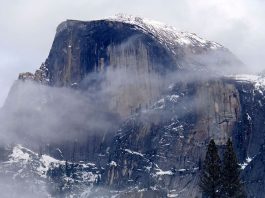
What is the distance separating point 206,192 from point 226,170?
470 centimetres

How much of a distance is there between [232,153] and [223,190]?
20.3 feet

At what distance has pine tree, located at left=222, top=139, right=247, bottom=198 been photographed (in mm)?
138375

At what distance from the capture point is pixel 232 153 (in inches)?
5536

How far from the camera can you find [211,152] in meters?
141

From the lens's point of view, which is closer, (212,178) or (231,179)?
(231,179)

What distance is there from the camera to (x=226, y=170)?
13950 centimetres

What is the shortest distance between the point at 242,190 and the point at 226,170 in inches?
157

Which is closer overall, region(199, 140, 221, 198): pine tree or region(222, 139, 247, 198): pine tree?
region(222, 139, 247, 198): pine tree

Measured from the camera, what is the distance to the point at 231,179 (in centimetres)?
13912

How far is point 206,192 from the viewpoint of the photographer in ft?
458

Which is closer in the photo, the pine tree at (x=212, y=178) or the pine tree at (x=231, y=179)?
the pine tree at (x=231, y=179)

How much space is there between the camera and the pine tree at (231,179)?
138 meters

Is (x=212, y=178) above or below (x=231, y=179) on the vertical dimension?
above

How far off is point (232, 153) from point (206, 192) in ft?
24.6
